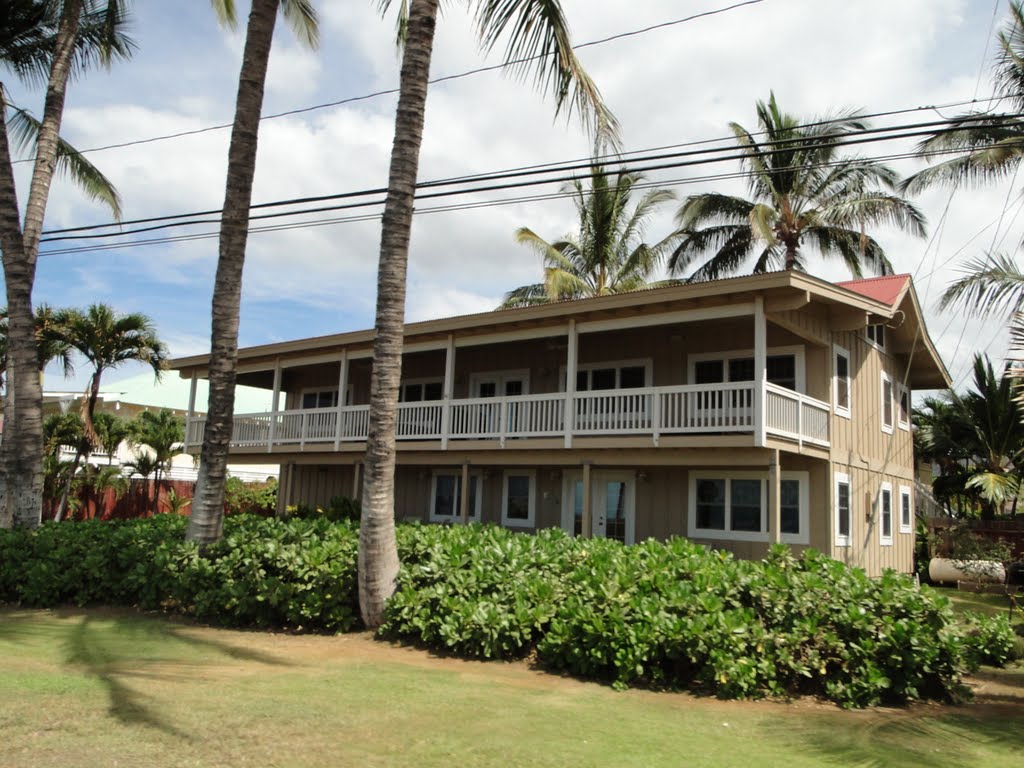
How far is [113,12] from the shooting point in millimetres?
17734

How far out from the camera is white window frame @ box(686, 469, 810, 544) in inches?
630

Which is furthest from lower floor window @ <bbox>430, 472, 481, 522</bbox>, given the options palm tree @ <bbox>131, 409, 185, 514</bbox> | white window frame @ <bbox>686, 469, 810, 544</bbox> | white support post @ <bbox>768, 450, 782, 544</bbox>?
palm tree @ <bbox>131, 409, 185, 514</bbox>

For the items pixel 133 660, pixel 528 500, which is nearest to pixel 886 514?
pixel 528 500

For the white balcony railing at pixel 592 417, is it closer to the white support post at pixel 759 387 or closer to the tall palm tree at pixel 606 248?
the white support post at pixel 759 387

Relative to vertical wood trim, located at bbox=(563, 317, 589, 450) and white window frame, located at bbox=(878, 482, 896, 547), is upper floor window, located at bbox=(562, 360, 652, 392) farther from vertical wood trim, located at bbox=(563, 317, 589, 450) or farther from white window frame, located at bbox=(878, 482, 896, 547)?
white window frame, located at bbox=(878, 482, 896, 547)

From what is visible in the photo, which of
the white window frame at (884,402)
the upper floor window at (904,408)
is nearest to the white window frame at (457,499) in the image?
the white window frame at (884,402)

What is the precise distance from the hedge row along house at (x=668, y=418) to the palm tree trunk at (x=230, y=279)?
6348mm

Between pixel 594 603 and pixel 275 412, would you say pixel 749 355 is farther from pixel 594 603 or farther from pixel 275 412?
pixel 275 412

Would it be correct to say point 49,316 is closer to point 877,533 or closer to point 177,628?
point 177,628

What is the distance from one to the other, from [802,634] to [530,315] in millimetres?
9760

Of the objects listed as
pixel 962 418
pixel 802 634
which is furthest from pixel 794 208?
pixel 802 634

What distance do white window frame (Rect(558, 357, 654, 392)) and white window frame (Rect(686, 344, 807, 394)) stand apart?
0.89 metres

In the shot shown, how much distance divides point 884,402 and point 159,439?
2375cm

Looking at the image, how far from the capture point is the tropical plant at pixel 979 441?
2470 cm
